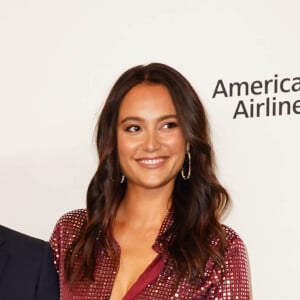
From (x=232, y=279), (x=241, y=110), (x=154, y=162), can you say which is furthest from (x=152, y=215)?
(x=241, y=110)

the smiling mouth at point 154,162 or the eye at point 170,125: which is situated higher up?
the eye at point 170,125

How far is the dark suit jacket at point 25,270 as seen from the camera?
1.52 metres

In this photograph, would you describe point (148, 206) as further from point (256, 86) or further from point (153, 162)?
point (256, 86)

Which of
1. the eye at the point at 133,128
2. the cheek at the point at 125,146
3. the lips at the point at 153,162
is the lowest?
the lips at the point at 153,162

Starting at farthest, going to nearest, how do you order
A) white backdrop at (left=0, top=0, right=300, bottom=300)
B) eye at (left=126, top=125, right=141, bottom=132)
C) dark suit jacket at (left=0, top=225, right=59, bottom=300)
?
white backdrop at (left=0, top=0, right=300, bottom=300) → eye at (left=126, top=125, right=141, bottom=132) → dark suit jacket at (left=0, top=225, right=59, bottom=300)

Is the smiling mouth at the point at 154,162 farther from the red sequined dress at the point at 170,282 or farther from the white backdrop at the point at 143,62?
the white backdrop at the point at 143,62

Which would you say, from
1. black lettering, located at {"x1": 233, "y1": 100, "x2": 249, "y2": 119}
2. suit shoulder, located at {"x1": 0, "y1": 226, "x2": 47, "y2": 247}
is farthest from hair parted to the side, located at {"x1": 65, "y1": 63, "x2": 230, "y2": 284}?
black lettering, located at {"x1": 233, "y1": 100, "x2": 249, "y2": 119}

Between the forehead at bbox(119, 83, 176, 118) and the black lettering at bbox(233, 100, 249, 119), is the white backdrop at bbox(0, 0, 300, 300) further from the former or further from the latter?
the forehead at bbox(119, 83, 176, 118)

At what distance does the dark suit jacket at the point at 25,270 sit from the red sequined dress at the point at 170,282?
0.05m

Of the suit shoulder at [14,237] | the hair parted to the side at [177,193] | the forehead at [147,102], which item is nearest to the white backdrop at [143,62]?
the hair parted to the side at [177,193]

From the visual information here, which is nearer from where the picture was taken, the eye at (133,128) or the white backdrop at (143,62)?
the eye at (133,128)

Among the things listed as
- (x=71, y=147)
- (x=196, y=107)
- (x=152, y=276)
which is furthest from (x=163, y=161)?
(x=71, y=147)

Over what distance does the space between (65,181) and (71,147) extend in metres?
0.11

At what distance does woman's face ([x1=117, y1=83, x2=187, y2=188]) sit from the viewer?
1.60 m
